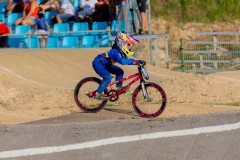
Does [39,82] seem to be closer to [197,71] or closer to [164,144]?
[197,71]

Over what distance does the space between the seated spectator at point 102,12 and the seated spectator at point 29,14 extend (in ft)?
5.76

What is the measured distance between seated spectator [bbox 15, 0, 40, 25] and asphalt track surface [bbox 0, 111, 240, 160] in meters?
12.8

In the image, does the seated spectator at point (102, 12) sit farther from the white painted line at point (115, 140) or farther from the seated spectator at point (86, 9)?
the white painted line at point (115, 140)

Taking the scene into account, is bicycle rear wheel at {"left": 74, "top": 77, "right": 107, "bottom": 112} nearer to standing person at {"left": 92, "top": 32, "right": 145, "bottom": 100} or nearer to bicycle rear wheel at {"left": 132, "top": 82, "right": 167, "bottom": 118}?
standing person at {"left": 92, "top": 32, "right": 145, "bottom": 100}

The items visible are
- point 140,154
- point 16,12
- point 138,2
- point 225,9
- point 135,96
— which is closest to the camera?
point 140,154

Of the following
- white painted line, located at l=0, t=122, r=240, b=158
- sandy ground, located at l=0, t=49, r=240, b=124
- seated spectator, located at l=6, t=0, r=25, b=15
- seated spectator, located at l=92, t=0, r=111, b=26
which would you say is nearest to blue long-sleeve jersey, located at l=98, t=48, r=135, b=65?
sandy ground, located at l=0, t=49, r=240, b=124

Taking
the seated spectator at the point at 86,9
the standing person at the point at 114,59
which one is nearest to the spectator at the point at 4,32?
the seated spectator at the point at 86,9

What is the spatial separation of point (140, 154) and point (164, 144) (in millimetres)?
518

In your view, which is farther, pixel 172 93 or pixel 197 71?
pixel 197 71

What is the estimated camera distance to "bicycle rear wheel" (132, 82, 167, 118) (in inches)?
519

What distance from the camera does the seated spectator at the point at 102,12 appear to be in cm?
2368

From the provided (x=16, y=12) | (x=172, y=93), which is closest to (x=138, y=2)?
(x=16, y=12)

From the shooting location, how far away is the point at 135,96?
1334 centimetres

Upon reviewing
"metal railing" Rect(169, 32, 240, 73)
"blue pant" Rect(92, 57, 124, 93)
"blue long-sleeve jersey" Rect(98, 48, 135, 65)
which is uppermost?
"blue long-sleeve jersey" Rect(98, 48, 135, 65)
